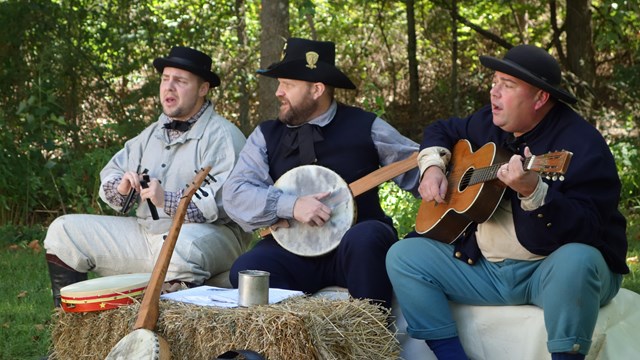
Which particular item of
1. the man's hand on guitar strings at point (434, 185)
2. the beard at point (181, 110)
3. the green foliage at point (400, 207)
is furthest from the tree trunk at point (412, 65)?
the man's hand on guitar strings at point (434, 185)

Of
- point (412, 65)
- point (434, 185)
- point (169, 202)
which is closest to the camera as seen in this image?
point (434, 185)

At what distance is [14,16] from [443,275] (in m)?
6.12

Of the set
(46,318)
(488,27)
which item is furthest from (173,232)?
(488,27)

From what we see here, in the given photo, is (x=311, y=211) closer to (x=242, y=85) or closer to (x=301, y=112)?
(x=301, y=112)

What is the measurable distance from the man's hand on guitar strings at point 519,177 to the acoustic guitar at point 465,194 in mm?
29

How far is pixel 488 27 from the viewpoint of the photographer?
42.9 feet

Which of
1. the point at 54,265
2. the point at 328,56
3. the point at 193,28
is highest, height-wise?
the point at 193,28

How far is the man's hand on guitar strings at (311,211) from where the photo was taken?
452 centimetres

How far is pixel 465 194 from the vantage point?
4.11m

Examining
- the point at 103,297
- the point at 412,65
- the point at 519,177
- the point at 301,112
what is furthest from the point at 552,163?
the point at 412,65

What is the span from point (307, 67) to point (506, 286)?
1.54 metres

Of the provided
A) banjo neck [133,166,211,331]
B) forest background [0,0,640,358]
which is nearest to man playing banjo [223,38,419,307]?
banjo neck [133,166,211,331]

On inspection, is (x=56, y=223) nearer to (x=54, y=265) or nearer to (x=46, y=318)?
(x=54, y=265)

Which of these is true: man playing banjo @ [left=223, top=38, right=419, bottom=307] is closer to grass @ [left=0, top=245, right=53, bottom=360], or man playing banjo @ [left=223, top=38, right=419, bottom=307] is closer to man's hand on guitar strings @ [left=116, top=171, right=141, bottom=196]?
man's hand on guitar strings @ [left=116, top=171, right=141, bottom=196]
